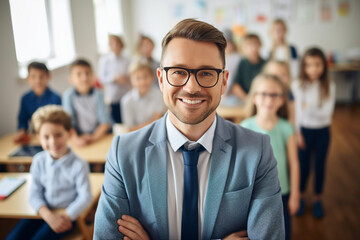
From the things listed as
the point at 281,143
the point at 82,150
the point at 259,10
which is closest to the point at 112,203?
the point at 281,143

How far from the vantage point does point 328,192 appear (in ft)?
11.1

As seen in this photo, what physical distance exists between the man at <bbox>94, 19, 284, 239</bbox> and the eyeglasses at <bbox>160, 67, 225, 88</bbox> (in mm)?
39

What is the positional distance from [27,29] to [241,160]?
4.12m

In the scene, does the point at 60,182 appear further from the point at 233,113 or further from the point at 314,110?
the point at 314,110

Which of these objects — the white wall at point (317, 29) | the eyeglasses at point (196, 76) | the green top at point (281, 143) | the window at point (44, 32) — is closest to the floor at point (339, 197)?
the green top at point (281, 143)

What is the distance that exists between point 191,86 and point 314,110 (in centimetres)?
233

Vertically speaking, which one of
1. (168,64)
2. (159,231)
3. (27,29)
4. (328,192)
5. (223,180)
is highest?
(27,29)

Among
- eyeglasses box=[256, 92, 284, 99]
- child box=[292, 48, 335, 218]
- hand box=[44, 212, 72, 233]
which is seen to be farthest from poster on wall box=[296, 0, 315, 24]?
hand box=[44, 212, 72, 233]

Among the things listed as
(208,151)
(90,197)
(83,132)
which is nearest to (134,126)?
(83,132)

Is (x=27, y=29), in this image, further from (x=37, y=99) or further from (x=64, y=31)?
(x=37, y=99)

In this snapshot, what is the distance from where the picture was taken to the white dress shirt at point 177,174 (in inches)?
45.8

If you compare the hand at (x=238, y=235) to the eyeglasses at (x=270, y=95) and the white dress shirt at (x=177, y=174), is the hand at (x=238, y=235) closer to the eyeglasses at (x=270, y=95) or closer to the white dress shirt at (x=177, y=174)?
the white dress shirt at (x=177, y=174)

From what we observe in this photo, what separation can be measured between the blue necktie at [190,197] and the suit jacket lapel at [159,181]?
7cm

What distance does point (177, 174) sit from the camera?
3.87 ft
